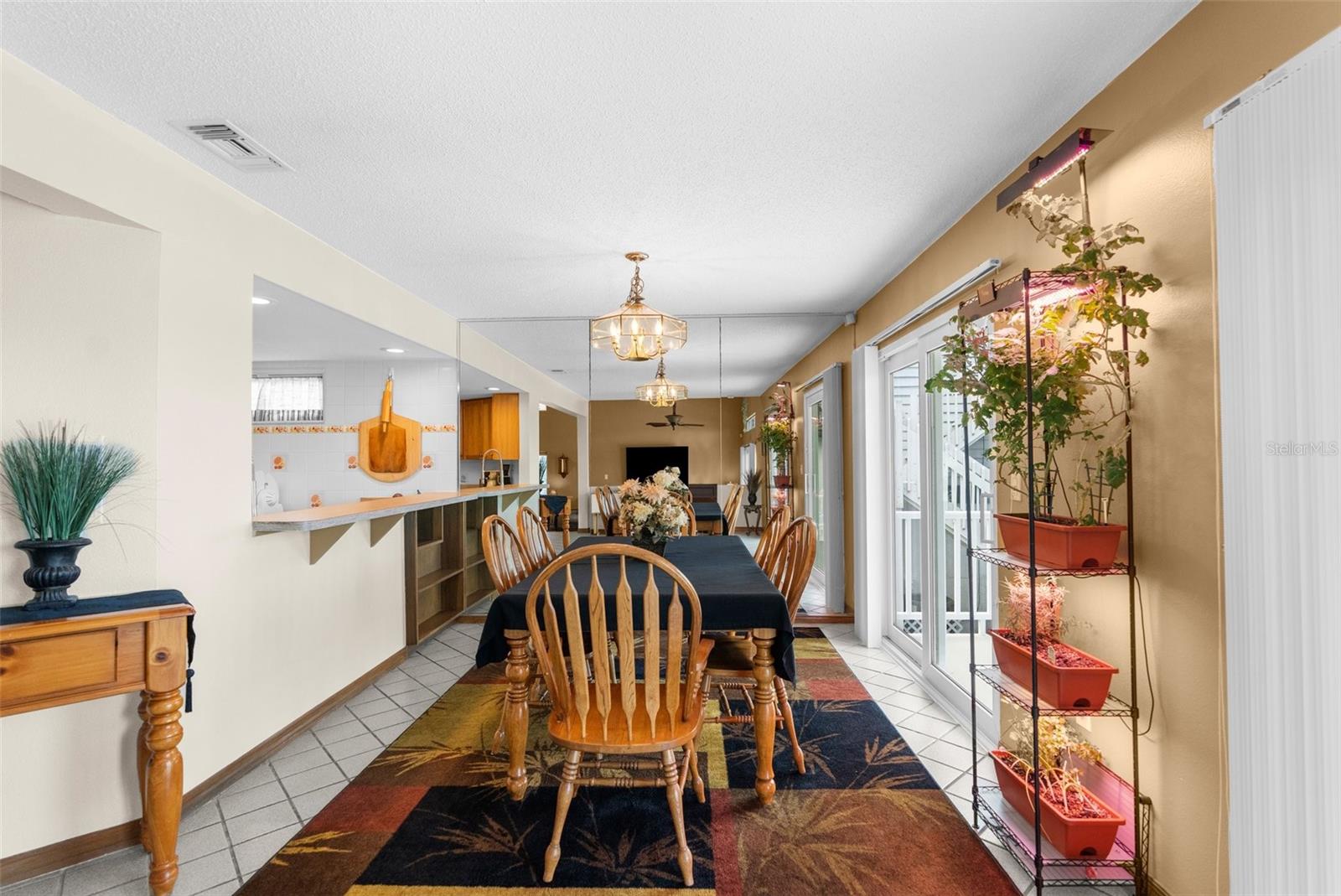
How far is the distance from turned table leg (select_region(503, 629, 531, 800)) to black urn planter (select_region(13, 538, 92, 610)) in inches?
51.4

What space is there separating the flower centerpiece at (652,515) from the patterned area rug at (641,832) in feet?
3.18

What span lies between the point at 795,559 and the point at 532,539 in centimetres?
165

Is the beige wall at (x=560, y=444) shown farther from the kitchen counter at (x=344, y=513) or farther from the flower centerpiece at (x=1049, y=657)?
the flower centerpiece at (x=1049, y=657)

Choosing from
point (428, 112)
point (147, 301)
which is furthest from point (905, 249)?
point (147, 301)

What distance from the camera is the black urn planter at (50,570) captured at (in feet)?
6.08

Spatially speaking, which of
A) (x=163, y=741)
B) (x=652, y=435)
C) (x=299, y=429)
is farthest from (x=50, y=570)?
(x=652, y=435)

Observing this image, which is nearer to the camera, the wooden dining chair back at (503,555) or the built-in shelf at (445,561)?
the wooden dining chair back at (503,555)

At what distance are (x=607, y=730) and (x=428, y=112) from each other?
80.4 inches

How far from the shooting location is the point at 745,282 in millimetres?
4016

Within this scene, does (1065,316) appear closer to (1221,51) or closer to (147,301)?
(1221,51)

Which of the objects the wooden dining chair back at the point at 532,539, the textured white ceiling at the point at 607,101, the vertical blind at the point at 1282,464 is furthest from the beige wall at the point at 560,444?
the vertical blind at the point at 1282,464

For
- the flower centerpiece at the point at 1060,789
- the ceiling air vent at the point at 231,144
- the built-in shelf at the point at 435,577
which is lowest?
the flower centerpiece at the point at 1060,789

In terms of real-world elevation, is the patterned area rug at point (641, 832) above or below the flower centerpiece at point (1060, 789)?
below

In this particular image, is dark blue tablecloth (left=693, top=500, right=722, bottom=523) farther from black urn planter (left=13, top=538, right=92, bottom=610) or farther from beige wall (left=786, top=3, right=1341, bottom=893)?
black urn planter (left=13, top=538, right=92, bottom=610)
